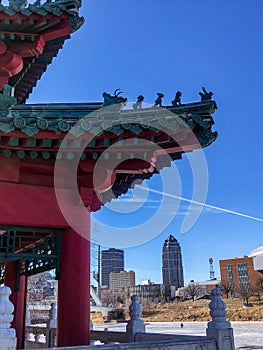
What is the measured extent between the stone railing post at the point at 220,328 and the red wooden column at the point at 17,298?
4846mm

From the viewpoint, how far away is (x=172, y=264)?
173 m

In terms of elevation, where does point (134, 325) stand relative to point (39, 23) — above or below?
below

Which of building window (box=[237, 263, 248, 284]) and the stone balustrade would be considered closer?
the stone balustrade

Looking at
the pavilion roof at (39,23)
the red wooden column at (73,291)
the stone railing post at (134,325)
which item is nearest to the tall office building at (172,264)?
the stone railing post at (134,325)

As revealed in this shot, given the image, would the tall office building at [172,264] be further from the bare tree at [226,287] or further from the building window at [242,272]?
the bare tree at [226,287]

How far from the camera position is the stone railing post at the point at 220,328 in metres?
5.57

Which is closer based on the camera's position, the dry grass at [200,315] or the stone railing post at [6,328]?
the stone railing post at [6,328]

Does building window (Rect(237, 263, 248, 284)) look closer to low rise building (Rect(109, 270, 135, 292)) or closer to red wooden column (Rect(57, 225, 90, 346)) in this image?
low rise building (Rect(109, 270, 135, 292))

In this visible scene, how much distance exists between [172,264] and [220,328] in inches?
6786

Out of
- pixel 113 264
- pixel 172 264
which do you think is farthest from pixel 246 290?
pixel 172 264

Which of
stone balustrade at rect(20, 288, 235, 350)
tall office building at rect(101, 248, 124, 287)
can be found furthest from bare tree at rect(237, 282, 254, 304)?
tall office building at rect(101, 248, 124, 287)

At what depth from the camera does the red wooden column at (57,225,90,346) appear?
6129mm

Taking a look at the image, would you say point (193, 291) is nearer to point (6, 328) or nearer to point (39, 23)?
point (39, 23)

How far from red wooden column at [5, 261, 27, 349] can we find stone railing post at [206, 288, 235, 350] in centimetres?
485
